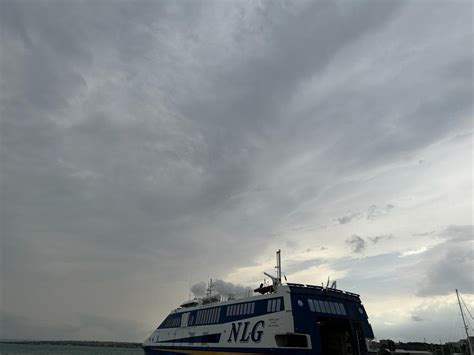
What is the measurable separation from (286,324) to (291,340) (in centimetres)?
128

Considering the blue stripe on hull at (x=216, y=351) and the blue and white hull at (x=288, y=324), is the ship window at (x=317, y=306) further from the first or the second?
the blue stripe on hull at (x=216, y=351)

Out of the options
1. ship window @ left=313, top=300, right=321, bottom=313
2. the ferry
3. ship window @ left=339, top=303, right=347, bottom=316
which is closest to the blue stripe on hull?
the ferry

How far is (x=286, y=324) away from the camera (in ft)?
88.4

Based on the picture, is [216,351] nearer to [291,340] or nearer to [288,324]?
[291,340]

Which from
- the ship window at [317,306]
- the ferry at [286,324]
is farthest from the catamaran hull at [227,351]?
the ship window at [317,306]

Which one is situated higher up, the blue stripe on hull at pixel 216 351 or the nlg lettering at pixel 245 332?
the nlg lettering at pixel 245 332

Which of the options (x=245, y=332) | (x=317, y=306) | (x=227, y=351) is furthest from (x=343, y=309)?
(x=227, y=351)

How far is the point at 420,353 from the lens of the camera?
31.7 meters

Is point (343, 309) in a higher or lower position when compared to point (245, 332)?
higher

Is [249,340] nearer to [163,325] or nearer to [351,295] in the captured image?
[351,295]

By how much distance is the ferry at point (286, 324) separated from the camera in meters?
26.9

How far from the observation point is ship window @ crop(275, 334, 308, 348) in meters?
26.6

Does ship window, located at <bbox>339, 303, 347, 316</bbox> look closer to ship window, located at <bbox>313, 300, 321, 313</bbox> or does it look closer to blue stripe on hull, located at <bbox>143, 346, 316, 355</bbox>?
ship window, located at <bbox>313, 300, 321, 313</bbox>

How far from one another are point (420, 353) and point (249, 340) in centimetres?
1593
